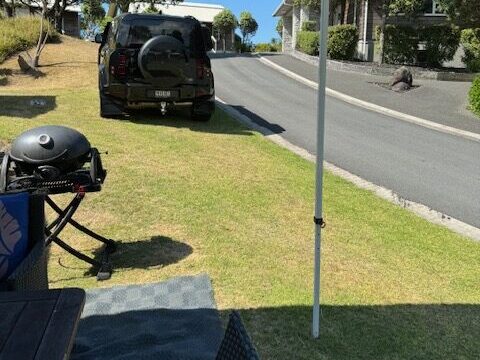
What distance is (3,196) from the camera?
3.29m

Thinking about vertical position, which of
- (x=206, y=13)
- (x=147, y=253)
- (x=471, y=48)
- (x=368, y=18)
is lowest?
(x=147, y=253)

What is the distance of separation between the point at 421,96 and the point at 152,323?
54.4 ft

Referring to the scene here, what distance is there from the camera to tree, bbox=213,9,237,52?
49.2 metres

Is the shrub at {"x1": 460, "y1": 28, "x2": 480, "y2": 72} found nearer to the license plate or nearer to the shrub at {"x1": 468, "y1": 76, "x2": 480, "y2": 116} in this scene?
the shrub at {"x1": 468, "y1": 76, "x2": 480, "y2": 116}

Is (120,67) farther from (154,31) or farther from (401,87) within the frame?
(401,87)

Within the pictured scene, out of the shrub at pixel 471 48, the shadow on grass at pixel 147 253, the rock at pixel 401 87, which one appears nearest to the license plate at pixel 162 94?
the shadow on grass at pixel 147 253

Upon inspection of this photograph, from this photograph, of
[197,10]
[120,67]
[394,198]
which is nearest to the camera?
[394,198]

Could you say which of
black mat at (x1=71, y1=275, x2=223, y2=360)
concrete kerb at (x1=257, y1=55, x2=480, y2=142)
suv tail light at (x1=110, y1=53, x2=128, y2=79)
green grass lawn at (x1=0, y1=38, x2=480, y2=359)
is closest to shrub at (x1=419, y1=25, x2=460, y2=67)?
concrete kerb at (x1=257, y1=55, x2=480, y2=142)

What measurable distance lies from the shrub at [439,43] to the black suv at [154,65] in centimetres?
1743

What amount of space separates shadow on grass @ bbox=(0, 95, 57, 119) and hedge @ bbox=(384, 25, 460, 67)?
18083 mm

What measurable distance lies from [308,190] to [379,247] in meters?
2.06

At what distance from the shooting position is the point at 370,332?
3682 mm

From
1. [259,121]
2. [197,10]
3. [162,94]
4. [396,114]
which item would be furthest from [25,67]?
[197,10]

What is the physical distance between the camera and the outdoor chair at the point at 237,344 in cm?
156
